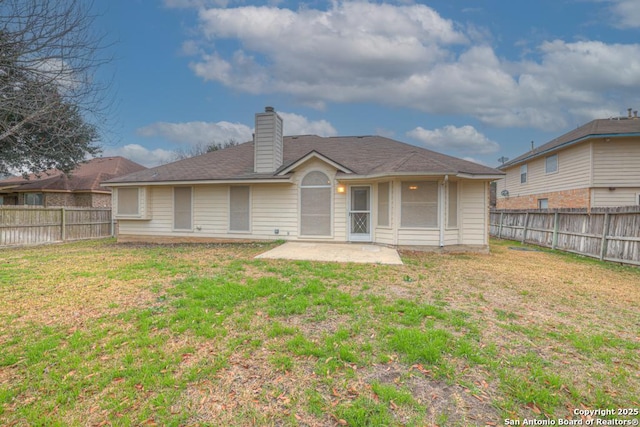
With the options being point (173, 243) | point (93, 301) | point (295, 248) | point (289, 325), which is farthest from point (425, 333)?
point (173, 243)

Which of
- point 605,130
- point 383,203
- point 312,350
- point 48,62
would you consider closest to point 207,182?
point 383,203

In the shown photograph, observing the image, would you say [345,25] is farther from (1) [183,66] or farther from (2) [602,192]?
(2) [602,192]

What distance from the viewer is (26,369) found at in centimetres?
286

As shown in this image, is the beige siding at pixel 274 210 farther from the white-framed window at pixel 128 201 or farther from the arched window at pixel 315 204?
the white-framed window at pixel 128 201

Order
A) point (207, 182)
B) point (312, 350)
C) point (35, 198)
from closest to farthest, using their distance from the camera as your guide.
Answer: point (312, 350)
point (207, 182)
point (35, 198)

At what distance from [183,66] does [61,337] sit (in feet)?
48.8

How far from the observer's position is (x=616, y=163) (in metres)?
13.0

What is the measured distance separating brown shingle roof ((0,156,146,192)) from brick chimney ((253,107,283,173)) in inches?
518

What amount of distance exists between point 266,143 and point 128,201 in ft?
20.7

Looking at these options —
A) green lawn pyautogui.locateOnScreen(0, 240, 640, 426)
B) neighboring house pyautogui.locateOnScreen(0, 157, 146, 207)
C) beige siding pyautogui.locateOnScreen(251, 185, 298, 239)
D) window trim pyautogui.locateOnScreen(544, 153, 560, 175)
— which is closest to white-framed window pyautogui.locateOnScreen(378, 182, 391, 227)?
beige siding pyautogui.locateOnScreen(251, 185, 298, 239)

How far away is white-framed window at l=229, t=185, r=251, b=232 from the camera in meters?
11.3

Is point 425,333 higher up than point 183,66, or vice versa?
point 183,66

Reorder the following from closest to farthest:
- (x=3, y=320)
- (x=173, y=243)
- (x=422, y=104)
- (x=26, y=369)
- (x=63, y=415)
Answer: (x=63, y=415) → (x=26, y=369) → (x=3, y=320) → (x=173, y=243) → (x=422, y=104)

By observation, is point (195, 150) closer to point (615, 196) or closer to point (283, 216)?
point (283, 216)
